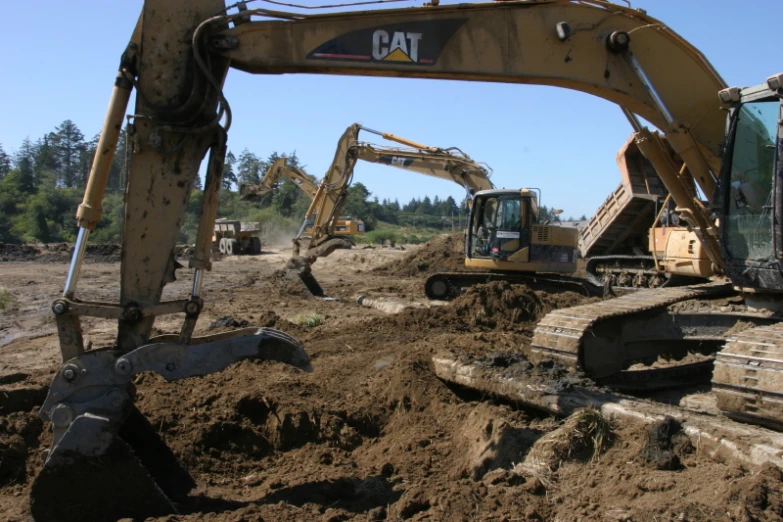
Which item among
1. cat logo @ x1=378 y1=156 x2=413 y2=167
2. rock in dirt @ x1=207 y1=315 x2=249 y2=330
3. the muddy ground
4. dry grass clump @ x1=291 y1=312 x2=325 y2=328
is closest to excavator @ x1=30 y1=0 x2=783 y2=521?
the muddy ground

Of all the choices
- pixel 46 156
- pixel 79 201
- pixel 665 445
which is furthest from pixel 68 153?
pixel 665 445

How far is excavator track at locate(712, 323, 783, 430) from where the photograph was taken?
157 inches

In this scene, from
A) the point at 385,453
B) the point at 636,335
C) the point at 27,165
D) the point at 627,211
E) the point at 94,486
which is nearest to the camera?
the point at 94,486

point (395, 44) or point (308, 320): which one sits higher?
point (395, 44)

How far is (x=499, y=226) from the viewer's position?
46.3 ft

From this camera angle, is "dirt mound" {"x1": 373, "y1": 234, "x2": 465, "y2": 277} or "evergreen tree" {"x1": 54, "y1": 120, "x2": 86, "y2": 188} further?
"evergreen tree" {"x1": 54, "y1": 120, "x2": 86, "y2": 188}

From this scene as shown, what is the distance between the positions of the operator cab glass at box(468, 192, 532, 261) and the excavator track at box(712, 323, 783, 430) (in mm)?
9432

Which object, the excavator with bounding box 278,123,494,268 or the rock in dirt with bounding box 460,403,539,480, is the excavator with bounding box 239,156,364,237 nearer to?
the excavator with bounding box 278,123,494,268

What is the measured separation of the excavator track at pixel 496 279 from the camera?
13820 mm

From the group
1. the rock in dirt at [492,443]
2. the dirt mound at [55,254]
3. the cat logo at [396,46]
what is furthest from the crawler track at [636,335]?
the dirt mound at [55,254]

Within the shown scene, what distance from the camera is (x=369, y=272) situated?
76.3 ft

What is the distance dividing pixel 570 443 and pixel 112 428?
282 cm

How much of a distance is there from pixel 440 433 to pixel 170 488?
204 cm

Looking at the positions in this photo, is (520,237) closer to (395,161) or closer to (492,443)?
(395,161)
